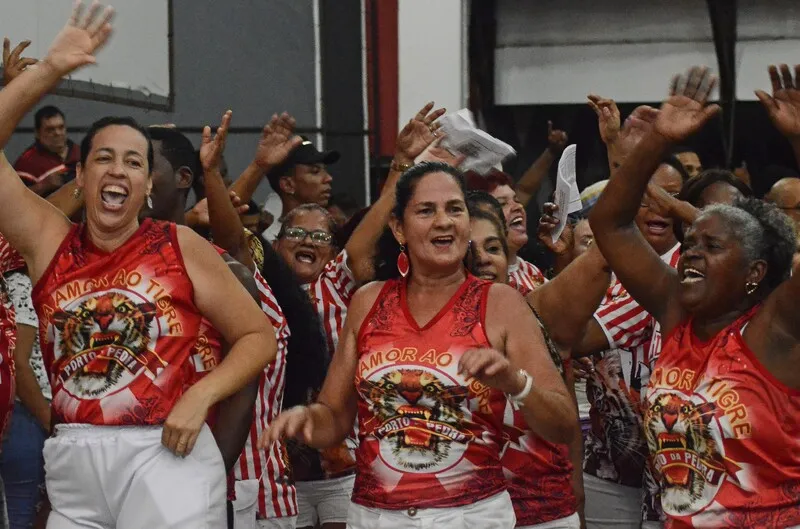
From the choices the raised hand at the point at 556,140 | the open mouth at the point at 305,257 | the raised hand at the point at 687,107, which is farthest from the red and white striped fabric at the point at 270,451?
the raised hand at the point at 556,140

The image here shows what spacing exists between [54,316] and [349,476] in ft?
7.31

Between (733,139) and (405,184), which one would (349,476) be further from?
(733,139)

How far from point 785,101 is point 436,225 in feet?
3.82

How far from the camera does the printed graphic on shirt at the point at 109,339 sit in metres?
4.41

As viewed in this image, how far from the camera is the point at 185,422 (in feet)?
14.1

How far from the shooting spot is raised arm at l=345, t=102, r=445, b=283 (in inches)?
233

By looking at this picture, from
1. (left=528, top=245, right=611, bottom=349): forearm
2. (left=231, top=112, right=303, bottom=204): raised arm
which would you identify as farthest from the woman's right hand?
(left=231, top=112, right=303, bottom=204): raised arm

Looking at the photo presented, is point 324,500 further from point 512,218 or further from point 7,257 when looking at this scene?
point 7,257

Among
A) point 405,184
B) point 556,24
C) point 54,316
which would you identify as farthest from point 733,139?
point 54,316

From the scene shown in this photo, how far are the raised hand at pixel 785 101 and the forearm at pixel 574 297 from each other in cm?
90

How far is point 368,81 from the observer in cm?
1179

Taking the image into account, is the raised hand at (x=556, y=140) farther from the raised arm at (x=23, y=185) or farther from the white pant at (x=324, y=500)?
the raised arm at (x=23, y=185)

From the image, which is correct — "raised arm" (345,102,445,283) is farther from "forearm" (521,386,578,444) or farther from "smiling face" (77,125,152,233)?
"forearm" (521,386,578,444)

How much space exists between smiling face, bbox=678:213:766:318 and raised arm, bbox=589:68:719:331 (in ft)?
0.54
